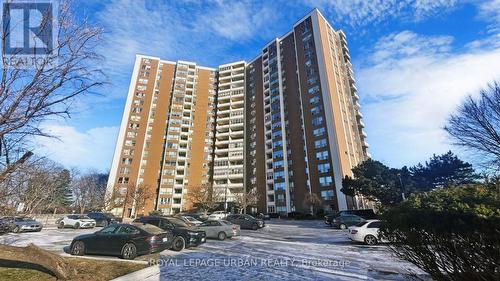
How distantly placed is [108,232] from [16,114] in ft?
24.8

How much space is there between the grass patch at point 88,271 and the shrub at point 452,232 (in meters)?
8.37

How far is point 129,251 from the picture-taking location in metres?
10.5

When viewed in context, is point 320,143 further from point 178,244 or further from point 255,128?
point 178,244

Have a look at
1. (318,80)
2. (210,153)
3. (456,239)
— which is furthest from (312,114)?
(456,239)

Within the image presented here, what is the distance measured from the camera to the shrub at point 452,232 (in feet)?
12.2

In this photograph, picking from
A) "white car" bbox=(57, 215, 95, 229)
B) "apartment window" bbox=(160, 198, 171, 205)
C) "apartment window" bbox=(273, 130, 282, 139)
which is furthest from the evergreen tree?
"apartment window" bbox=(160, 198, 171, 205)

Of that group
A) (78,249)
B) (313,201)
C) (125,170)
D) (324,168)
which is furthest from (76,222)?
(324,168)

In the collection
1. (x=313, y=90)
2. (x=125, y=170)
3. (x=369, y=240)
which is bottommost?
(x=369, y=240)

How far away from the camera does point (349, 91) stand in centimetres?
7075

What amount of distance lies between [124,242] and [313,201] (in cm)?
4671

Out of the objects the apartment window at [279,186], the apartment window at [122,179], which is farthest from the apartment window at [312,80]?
the apartment window at [122,179]

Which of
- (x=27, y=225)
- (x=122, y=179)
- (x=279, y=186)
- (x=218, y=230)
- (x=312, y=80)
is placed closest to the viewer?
(x=218, y=230)

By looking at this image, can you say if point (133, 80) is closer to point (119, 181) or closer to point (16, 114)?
point (119, 181)

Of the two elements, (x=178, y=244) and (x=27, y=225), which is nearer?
(x=178, y=244)
